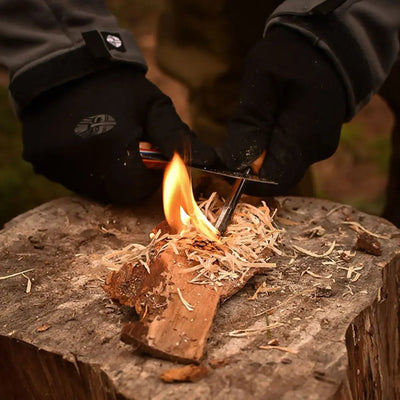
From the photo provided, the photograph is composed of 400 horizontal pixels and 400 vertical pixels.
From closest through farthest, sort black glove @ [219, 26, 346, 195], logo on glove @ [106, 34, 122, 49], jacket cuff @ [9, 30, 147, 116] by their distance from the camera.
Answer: black glove @ [219, 26, 346, 195]
jacket cuff @ [9, 30, 147, 116]
logo on glove @ [106, 34, 122, 49]

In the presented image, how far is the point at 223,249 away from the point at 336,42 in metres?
1.23

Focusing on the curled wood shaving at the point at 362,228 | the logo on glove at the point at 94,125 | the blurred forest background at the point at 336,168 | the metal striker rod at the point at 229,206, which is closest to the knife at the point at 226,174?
the metal striker rod at the point at 229,206

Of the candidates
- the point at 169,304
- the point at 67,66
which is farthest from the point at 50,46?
the point at 169,304

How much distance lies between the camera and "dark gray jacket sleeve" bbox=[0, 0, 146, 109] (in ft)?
8.67

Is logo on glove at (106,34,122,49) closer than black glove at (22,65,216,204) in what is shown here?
No

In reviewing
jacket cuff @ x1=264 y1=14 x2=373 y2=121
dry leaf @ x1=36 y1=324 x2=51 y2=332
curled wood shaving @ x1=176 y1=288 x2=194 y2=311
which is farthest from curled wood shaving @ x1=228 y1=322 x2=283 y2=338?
jacket cuff @ x1=264 y1=14 x2=373 y2=121

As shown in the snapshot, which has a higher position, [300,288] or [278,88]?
[278,88]

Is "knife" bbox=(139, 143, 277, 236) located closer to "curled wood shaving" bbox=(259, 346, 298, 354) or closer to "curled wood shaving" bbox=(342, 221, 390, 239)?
"curled wood shaving" bbox=(342, 221, 390, 239)

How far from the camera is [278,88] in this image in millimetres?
2543

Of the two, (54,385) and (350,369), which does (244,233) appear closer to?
(350,369)

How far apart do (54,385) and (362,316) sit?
1.13 meters

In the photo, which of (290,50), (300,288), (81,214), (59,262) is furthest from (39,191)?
(300,288)

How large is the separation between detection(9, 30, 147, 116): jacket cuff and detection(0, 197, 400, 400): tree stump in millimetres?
650

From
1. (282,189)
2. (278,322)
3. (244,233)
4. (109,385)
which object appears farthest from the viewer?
(282,189)
